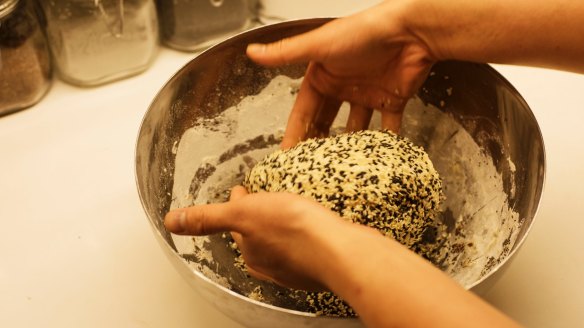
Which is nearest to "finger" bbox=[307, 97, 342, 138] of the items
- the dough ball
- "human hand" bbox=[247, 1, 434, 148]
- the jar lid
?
"human hand" bbox=[247, 1, 434, 148]

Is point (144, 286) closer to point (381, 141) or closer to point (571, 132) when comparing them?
point (381, 141)

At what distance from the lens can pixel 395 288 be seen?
52 centimetres

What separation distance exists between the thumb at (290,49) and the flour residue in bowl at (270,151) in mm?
155

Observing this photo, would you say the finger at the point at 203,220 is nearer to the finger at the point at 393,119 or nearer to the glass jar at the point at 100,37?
the finger at the point at 393,119

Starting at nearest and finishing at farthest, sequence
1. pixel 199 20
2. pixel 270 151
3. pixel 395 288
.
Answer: pixel 395 288, pixel 270 151, pixel 199 20

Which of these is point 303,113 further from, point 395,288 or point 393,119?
point 395,288

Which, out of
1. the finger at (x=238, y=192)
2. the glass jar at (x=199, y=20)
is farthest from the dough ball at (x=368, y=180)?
the glass jar at (x=199, y=20)

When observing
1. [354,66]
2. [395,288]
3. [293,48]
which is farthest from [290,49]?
[395,288]

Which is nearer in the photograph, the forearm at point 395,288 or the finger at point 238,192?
the forearm at point 395,288

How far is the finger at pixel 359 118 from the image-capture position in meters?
0.96

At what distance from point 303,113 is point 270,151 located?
4.5 inches

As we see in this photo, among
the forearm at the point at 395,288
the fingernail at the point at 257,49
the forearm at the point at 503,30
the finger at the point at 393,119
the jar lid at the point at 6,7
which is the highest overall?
the forearm at the point at 503,30

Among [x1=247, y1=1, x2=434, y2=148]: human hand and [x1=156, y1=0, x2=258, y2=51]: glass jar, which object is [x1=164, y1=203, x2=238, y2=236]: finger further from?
[x1=156, y1=0, x2=258, y2=51]: glass jar

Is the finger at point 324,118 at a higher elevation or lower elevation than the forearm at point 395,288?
lower
